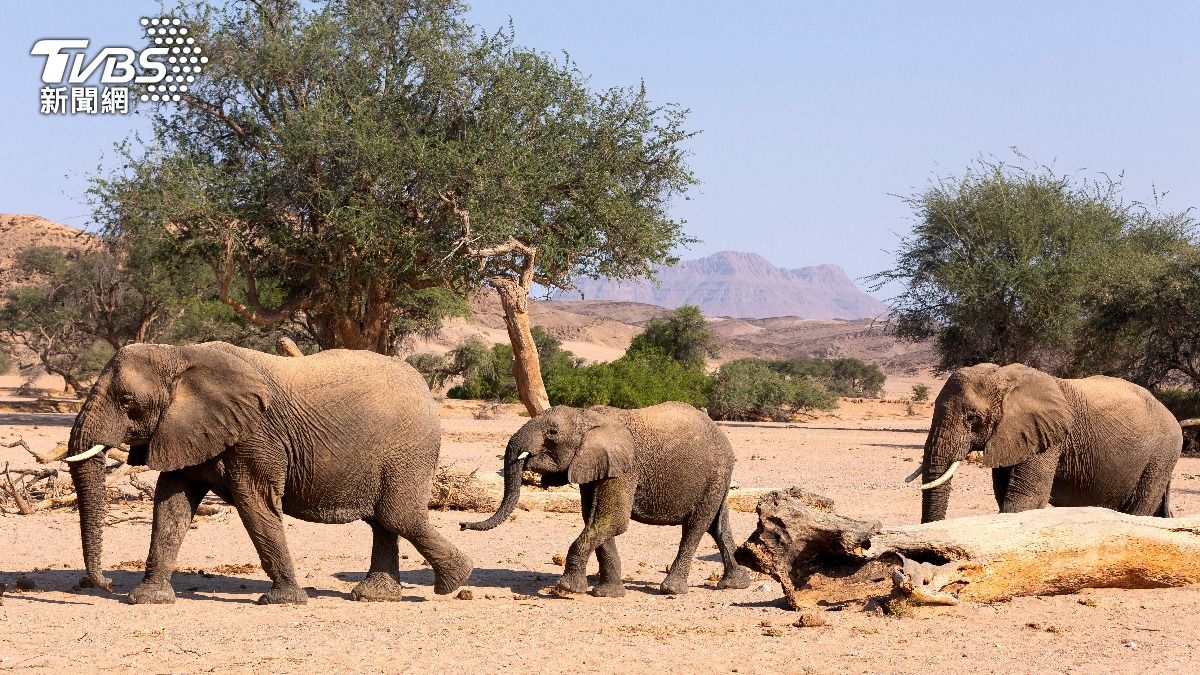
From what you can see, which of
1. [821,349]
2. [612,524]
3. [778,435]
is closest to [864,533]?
[612,524]

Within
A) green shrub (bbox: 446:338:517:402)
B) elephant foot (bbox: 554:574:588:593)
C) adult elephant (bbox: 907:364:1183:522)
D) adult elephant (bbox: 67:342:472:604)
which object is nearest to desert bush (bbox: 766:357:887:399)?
green shrub (bbox: 446:338:517:402)

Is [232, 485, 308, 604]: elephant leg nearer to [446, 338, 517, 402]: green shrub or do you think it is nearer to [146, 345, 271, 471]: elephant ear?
[146, 345, 271, 471]: elephant ear

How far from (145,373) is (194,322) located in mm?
34872

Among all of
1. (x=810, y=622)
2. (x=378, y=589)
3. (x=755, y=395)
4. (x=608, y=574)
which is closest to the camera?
(x=810, y=622)

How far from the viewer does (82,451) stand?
9195 millimetres

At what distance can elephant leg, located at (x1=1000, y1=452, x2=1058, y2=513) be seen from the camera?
436 inches

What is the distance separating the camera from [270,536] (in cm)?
938

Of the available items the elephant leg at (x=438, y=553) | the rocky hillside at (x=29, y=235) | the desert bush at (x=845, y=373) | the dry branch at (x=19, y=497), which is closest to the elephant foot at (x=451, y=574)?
the elephant leg at (x=438, y=553)

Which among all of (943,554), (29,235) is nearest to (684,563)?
(943,554)

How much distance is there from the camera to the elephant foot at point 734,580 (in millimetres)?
10703

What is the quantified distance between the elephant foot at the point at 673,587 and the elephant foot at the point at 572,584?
68cm

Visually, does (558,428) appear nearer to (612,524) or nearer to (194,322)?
(612,524)

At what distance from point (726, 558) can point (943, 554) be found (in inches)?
90.6

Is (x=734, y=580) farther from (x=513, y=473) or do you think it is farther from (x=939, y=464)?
(x=513, y=473)
